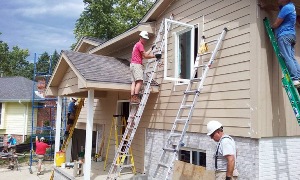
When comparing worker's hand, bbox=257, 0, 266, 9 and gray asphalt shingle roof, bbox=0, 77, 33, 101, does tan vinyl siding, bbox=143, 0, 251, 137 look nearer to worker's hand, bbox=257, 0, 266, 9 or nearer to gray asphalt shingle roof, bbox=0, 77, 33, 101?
worker's hand, bbox=257, 0, 266, 9

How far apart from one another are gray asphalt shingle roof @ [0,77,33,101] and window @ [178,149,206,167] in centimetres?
2011

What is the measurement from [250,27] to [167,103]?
325cm

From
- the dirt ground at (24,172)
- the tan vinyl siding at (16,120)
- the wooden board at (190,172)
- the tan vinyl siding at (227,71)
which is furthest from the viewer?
the tan vinyl siding at (16,120)

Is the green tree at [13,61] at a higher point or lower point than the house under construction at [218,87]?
higher

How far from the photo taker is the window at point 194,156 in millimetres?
7035

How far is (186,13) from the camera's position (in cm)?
781

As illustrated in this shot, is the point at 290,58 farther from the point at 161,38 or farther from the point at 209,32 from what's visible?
the point at 161,38

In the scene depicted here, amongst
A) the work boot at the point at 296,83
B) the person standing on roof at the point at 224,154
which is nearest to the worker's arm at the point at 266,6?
the work boot at the point at 296,83

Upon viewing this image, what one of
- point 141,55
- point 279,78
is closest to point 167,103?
point 141,55

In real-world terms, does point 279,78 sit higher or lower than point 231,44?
lower

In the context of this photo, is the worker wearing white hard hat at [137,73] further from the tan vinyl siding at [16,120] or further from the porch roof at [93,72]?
the tan vinyl siding at [16,120]

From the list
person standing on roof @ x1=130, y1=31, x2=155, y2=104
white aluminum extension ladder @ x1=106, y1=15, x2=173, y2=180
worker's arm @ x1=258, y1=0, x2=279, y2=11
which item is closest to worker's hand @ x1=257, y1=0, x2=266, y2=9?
worker's arm @ x1=258, y1=0, x2=279, y2=11

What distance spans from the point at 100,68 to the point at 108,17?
2502 cm

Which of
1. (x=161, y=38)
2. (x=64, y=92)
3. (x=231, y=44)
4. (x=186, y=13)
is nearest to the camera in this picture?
(x=231, y=44)
